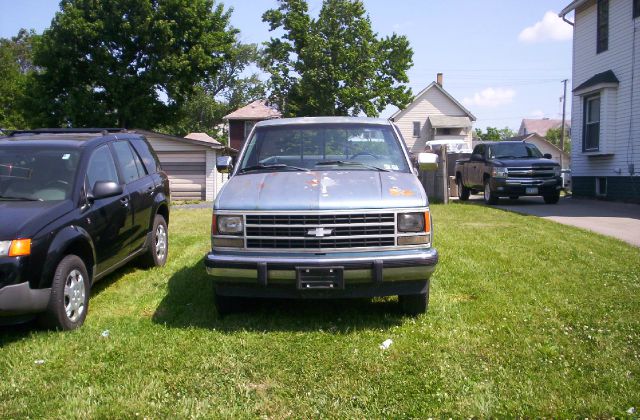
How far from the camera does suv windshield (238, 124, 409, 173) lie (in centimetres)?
583

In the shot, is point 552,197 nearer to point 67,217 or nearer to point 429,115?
point 67,217

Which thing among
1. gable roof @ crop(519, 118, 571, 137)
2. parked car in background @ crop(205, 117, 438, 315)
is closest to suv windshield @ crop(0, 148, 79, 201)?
parked car in background @ crop(205, 117, 438, 315)

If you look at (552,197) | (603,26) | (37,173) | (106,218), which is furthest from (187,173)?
(37,173)

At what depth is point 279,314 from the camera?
5.36 m

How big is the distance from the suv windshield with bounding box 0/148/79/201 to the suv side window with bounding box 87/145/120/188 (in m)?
0.21

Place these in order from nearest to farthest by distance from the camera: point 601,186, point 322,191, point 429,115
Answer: point 322,191, point 601,186, point 429,115

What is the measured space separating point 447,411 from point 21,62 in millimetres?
58803

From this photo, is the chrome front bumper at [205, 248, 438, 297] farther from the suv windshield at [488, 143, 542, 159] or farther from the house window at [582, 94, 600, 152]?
the house window at [582, 94, 600, 152]

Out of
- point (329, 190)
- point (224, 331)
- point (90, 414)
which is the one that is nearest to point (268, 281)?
point (224, 331)

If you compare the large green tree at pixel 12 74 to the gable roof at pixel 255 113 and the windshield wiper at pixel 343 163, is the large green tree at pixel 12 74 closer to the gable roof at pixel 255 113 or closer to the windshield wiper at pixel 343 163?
the gable roof at pixel 255 113

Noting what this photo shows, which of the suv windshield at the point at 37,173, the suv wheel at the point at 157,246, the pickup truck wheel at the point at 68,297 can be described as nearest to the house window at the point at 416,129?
the suv wheel at the point at 157,246

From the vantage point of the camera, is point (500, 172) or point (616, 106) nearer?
point (500, 172)

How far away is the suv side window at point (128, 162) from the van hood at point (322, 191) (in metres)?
2.02

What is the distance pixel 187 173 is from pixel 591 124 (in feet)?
50.2
